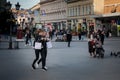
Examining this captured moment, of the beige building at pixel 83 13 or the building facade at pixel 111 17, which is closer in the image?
the building facade at pixel 111 17

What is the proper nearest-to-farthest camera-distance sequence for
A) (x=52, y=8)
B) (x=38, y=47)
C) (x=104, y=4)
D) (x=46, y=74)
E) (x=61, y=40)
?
(x=46, y=74)
(x=38, y=47)
(x=61, y=40)
(x=104, y=4)
(x=52, y=8)

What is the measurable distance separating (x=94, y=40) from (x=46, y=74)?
33.8 feet

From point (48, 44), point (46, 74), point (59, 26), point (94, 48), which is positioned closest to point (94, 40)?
point (94, 48)

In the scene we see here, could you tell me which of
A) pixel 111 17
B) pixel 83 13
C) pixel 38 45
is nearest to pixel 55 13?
pixel 83 13

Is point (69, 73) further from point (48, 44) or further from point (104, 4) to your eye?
point (104, 4)

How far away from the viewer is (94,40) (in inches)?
997

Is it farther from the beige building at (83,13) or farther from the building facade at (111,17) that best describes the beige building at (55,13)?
the building facade at (111,17)

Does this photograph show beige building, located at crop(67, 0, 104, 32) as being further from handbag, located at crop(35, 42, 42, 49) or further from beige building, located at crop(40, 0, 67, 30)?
handbag, located at crop(35, 42, 42, 49)

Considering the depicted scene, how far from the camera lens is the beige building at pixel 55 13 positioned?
117562 millimetres

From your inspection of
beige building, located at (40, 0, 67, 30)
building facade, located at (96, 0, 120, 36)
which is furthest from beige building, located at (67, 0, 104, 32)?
beige building, located at (40, 0, 67, 30)

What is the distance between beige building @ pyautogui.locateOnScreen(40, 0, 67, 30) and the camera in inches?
4628

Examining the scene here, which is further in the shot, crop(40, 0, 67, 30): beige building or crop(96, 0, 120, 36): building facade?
crop(40, 0, 67, 30): beige building

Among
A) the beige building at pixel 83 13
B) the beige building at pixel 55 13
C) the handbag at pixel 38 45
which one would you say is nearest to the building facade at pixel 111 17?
the beige building at pixel 83 13

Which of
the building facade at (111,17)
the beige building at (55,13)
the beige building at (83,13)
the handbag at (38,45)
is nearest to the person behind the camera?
the handbag at (38,45)
